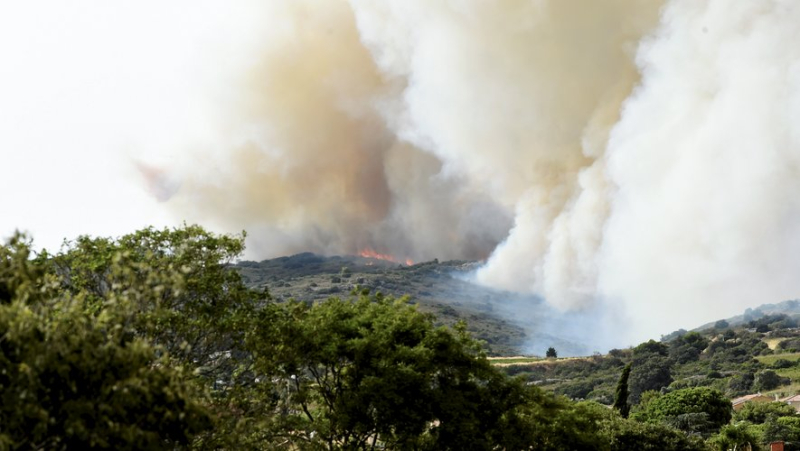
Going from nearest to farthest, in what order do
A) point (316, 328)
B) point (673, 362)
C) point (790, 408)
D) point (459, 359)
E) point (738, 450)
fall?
point (316, 328), point (459, 359), point (738, 450), point (790, 408), point (673, 362)

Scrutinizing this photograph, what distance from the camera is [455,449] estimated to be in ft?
90.1

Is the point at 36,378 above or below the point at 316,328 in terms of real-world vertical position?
below

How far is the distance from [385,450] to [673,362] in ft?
512

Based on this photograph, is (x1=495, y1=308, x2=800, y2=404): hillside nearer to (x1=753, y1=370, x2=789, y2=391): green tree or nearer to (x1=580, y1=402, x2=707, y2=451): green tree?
(x1=753, y1=370, x2=789, y2=391): green tree

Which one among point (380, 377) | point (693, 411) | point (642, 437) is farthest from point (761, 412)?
point (380, 377)

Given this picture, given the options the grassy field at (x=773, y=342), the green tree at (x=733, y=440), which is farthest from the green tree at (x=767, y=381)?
the green tree at (x=733, y=440)

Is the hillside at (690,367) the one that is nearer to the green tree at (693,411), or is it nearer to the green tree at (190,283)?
the green tree at (693,411)

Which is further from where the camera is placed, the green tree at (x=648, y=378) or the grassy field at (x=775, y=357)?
the grassy field at (x=775, y=357)

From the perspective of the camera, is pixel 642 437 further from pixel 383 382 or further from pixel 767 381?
pixel 767 381

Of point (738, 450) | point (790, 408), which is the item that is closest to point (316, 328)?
point (738, 450)

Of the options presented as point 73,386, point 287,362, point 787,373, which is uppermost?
point 787,373

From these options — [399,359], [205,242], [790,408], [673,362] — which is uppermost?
[673,362]

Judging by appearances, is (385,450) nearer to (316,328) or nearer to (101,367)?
(316,328)

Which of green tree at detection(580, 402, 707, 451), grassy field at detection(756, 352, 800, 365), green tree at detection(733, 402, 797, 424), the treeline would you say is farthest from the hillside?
the treeline
